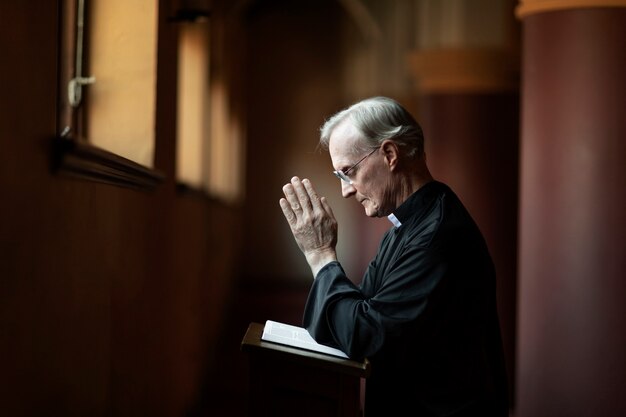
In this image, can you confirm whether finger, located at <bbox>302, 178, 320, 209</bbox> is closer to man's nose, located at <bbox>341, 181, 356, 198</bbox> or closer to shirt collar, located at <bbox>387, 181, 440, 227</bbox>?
man's nose, located at <bbox>341, 181, 356, 198</bbox>

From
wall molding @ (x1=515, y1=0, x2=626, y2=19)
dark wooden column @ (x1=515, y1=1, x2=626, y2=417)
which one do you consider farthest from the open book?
wall molding @ (x1=515, y1=0, x2=626, y2=19)

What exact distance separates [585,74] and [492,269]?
8.66 ft

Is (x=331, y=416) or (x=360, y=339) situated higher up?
(x=360, y=339)

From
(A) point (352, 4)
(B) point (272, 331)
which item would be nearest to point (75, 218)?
(B) point (272, 331)

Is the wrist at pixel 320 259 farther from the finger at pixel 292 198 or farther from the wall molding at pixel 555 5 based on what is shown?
the wall molding at pixel 555 5

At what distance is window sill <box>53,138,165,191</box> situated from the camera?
8.19 ft

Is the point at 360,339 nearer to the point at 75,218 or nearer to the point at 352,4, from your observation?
the point at 75,218

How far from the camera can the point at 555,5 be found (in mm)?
5125

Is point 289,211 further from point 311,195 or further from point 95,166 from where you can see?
point 95,166

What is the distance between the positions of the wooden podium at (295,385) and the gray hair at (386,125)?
2.18ft

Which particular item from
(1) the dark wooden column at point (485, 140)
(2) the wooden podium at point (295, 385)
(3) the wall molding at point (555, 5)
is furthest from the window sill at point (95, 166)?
(1) the dark wooden column at point (485, 140)

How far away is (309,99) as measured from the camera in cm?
1847

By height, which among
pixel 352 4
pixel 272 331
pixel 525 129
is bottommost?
pixel 272 331

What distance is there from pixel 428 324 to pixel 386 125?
596 millimetres
